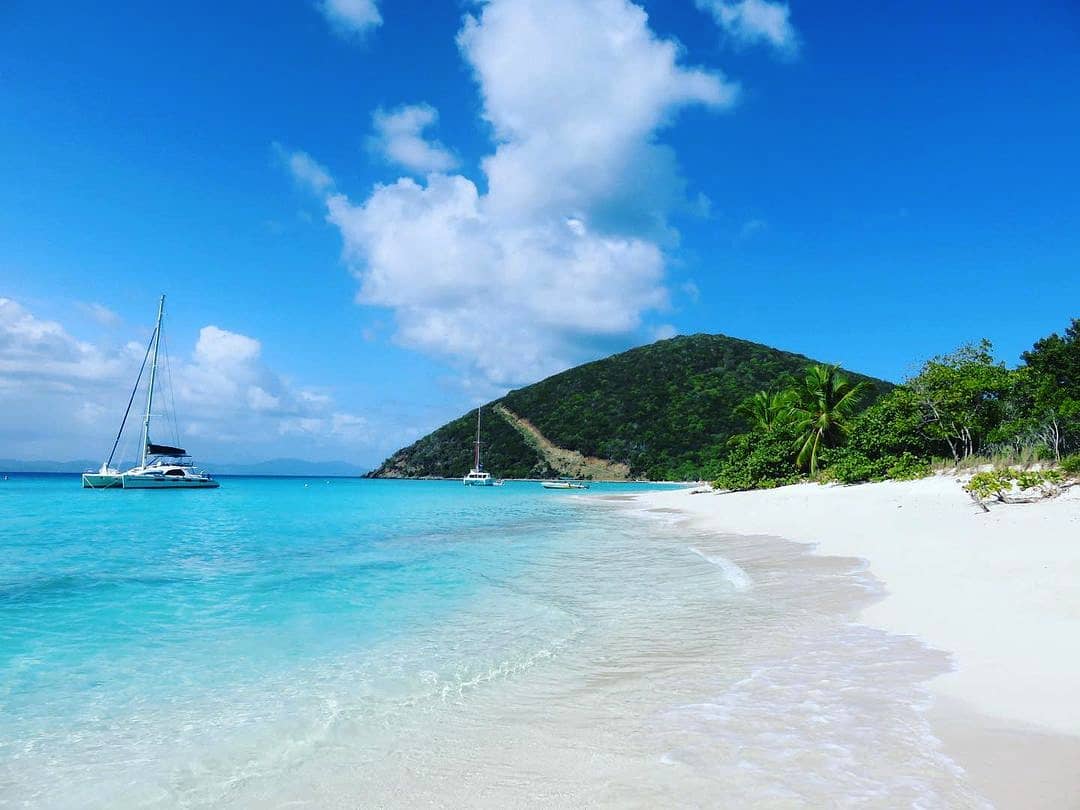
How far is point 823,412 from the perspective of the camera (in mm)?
39438

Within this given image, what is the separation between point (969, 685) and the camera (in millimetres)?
5094

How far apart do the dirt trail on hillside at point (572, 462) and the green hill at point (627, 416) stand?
16cm

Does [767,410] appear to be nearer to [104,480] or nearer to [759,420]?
[759,420]

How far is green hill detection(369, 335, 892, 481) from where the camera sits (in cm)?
9181

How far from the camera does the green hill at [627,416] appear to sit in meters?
91.8

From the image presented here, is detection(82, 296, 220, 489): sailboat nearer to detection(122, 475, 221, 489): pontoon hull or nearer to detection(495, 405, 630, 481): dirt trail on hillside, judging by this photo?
detection(122, 475, 221, 489): pontoon hull

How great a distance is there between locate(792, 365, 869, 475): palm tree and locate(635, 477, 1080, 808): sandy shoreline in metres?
21.5

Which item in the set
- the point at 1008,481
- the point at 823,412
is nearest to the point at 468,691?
the point at 1008,481

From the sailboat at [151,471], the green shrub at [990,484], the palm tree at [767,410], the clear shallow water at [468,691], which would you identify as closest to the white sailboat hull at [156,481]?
the sailboat at [151,471]

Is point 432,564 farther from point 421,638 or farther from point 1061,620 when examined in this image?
point 1061,620

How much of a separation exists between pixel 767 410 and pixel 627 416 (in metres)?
48.3

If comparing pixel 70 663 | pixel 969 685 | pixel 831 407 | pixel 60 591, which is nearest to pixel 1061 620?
pixel 969 685

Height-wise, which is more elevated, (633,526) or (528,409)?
(528,409)

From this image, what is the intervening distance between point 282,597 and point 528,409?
4011 inches
